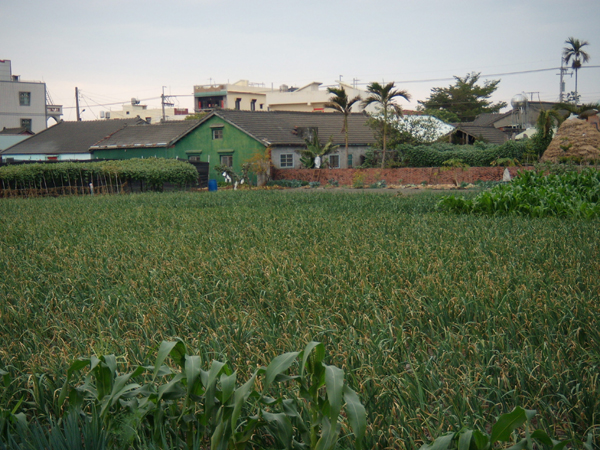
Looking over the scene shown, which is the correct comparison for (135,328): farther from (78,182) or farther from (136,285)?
(78,182)

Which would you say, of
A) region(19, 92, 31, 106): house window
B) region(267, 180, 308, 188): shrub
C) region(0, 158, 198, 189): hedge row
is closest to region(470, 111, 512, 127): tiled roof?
region(267, 180, 308, 188): shrub

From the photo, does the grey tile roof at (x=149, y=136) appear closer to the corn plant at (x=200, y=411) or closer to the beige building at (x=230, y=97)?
the beige building at (x=230, y=97)

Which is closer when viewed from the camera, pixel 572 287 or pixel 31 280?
pixel 572 287

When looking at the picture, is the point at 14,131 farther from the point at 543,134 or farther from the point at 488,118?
the point at 488,118

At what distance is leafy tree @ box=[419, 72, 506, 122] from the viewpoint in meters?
66.8

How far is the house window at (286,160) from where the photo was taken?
3697 cm

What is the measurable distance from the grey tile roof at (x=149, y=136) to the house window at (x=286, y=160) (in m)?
7.40

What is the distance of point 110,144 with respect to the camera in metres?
43.1

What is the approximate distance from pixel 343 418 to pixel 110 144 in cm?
4434

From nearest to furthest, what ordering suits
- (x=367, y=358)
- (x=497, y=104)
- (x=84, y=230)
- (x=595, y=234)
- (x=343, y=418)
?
(x=343, y=418)
(x=367, y=358)
(x=595, y=234)
(x=84, y=230)
(x=497, y=104)

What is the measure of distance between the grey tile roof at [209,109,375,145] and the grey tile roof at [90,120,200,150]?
373 centimetres

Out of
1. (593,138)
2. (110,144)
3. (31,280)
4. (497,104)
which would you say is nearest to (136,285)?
(31,280)

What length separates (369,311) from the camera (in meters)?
3.94

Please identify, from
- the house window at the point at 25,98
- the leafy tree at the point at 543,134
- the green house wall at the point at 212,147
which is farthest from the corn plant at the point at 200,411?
the house window at the point at 25,98
